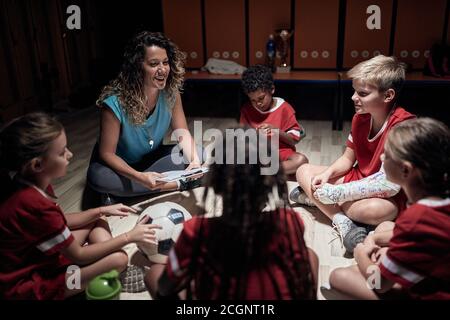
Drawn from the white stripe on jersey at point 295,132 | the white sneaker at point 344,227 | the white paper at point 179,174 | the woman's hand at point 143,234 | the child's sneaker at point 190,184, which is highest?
the woman's hand at point 143,234

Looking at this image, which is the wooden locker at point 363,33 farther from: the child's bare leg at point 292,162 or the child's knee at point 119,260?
the child's knee at point 119,260

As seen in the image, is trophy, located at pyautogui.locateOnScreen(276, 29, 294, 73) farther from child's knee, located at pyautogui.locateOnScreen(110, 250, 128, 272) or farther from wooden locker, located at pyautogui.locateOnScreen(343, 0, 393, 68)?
child's knee, located at pyautogui.locateOnScreen(110, 250, 128, 272)

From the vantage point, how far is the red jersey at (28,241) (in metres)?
1.49

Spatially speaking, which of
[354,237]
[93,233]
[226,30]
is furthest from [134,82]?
[226,30]

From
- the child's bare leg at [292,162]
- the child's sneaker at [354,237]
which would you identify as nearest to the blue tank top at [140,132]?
the child's bare leg at [292,162]

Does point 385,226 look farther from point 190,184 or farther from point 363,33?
point 363,33

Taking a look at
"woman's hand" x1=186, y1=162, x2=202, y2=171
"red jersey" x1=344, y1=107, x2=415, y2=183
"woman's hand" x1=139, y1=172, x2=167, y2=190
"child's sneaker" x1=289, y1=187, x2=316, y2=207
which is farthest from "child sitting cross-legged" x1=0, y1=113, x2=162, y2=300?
"red jersey" x1=344, y1=107, x2=415, y2=183

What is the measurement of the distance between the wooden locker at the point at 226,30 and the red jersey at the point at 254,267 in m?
3.76

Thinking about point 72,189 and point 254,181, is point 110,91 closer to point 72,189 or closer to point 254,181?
point 72,189

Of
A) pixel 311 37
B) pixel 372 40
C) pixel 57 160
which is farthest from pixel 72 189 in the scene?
pixel 372 40

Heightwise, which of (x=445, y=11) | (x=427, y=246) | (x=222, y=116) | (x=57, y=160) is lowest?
(x=222, y=116)

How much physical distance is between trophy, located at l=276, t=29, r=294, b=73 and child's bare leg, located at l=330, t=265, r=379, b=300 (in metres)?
3.09

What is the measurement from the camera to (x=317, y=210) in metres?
2.54
